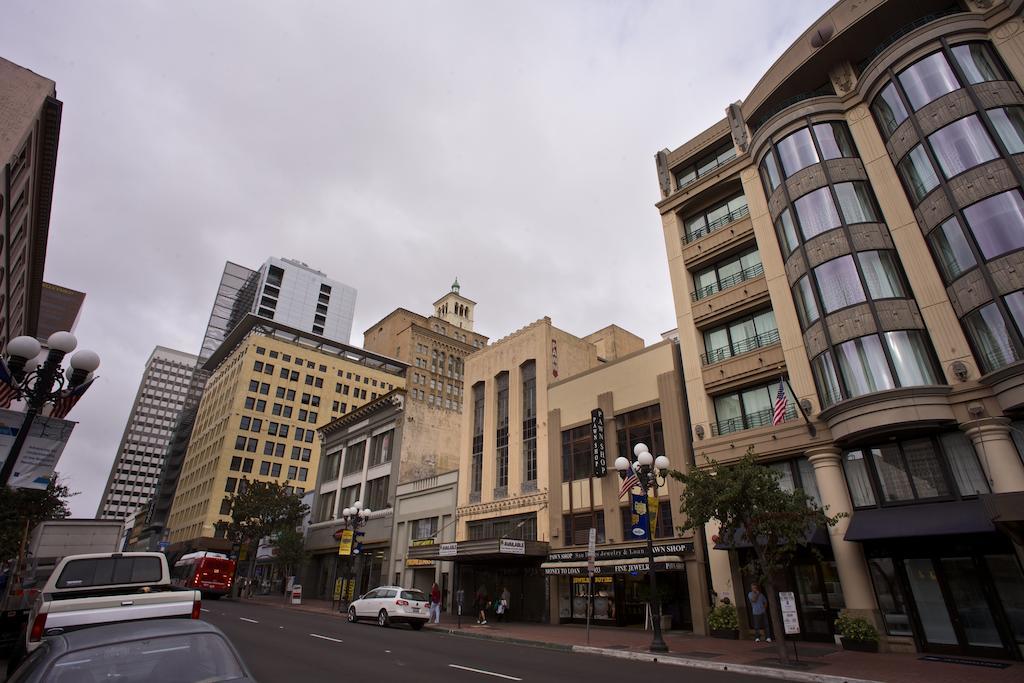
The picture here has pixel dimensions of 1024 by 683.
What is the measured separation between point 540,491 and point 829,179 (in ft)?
69.0

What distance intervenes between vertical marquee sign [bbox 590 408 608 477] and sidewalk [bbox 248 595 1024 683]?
7548 millimetres

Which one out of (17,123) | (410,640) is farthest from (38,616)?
(17,123)

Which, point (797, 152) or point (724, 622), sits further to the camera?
point (797, 152)

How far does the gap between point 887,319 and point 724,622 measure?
12.6 m

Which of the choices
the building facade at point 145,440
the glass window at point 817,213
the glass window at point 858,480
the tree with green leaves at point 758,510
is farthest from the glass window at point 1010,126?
the building facade at point 145,440

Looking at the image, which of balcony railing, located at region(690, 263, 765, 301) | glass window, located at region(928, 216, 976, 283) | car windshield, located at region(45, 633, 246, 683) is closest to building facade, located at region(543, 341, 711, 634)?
balcony railing, located at region(690, 263, 765, 301)

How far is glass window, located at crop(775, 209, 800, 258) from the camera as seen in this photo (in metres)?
22.5

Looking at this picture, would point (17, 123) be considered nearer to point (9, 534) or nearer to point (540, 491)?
point (9, 534)

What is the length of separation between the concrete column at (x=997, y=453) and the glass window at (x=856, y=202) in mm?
8574

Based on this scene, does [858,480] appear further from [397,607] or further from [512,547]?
[397,607]

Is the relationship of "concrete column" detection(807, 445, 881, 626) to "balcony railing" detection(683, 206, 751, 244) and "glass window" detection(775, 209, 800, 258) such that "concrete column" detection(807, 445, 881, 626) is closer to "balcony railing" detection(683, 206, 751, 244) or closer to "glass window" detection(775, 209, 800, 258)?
"glass window" detection(775, 209, 800, 258)

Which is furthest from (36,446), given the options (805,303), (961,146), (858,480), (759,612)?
(961,146)

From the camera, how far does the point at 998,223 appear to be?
17281mm

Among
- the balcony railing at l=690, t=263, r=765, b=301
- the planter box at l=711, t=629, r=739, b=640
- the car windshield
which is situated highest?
the balcony railing at l=690, t=263, r=765, b=301
